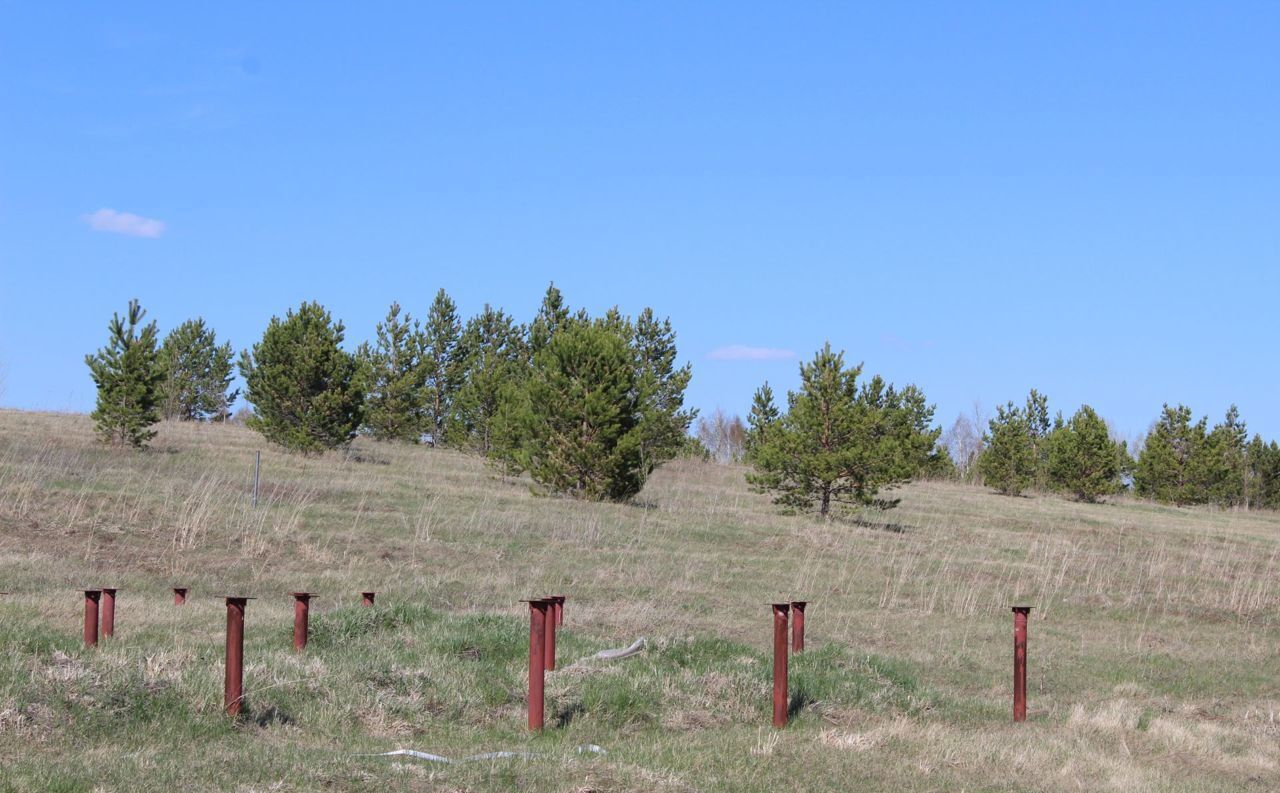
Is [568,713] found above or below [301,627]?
below

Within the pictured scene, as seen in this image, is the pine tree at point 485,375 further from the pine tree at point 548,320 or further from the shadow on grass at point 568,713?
the shadow on grass at point 568,713

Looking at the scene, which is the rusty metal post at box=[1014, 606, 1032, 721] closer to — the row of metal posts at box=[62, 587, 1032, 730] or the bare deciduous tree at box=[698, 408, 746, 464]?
the row of metal posts at box=[62, 587, 1032, 730]

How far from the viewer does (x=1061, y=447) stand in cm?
5306

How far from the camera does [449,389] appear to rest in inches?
2274

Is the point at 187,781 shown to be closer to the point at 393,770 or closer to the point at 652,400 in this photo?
the point at 393,770

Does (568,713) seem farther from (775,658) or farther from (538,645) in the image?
(775,658)

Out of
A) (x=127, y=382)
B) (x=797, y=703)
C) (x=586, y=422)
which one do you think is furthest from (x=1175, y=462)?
(x=797, y=703)

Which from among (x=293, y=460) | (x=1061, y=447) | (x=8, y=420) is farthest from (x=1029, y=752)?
(x=1061, y=447)

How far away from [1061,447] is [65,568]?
4574 centimetres

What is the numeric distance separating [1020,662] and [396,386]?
42.6 metres

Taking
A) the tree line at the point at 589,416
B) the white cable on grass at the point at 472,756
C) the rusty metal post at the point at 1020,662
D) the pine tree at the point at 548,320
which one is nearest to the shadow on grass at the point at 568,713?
the white cable on grass at the point at 472,756

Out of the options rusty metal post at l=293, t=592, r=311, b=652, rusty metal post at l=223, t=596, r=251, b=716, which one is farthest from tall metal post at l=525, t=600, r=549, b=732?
rusty metal post at l=293, t=592, r=311, b=652

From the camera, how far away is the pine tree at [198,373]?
58594 mm

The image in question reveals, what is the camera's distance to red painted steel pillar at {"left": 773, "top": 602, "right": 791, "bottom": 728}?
7.87m
